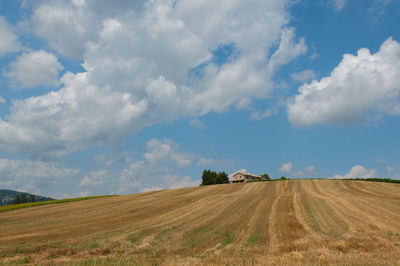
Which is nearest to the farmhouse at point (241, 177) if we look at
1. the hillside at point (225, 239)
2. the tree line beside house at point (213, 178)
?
the tree line beside house at point (213, 178)

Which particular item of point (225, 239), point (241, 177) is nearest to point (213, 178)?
point (241, 177)

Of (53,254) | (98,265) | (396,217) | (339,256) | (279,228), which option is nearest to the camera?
(98,265)

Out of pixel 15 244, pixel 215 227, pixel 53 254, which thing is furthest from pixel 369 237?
pixel 15 244

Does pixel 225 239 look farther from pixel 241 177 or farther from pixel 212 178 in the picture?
pixel 241 177

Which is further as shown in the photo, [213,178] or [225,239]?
[213,178]

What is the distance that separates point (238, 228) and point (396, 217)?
54.7 ft

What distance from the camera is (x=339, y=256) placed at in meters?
14.1

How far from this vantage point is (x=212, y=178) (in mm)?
128500

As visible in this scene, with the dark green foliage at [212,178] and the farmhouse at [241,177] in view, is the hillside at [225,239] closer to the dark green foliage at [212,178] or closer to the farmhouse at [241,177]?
the dark green foliage at [212,178]

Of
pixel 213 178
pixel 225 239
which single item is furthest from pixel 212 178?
pixel 225 239

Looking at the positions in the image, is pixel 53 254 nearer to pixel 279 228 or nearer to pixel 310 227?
pixel 279 228

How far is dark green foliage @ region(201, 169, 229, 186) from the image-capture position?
128000mm

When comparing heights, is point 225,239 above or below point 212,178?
below

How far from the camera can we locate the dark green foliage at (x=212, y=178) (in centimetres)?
12800
